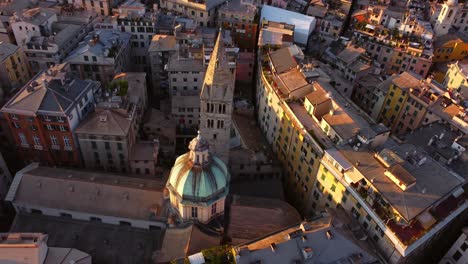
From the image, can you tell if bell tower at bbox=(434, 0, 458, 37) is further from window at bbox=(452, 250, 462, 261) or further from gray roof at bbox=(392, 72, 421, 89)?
window at bbox=(452, 250, 462, 261)

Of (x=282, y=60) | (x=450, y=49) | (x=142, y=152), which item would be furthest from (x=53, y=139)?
(x=450, y=49)

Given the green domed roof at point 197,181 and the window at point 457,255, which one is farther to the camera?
the window at point 457,255

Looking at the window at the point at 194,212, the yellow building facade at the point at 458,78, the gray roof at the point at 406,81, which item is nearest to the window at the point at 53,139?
the window at the point at 194,212

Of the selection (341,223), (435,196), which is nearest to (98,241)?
(341,223)

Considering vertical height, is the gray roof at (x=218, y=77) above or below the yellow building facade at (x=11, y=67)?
above

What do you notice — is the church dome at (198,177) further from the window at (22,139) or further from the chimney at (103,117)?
the window at (22,139)

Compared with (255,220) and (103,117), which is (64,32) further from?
(255,220)

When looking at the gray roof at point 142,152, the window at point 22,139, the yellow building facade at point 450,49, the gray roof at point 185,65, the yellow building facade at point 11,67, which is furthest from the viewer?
the yellow building facade at point 450,49
